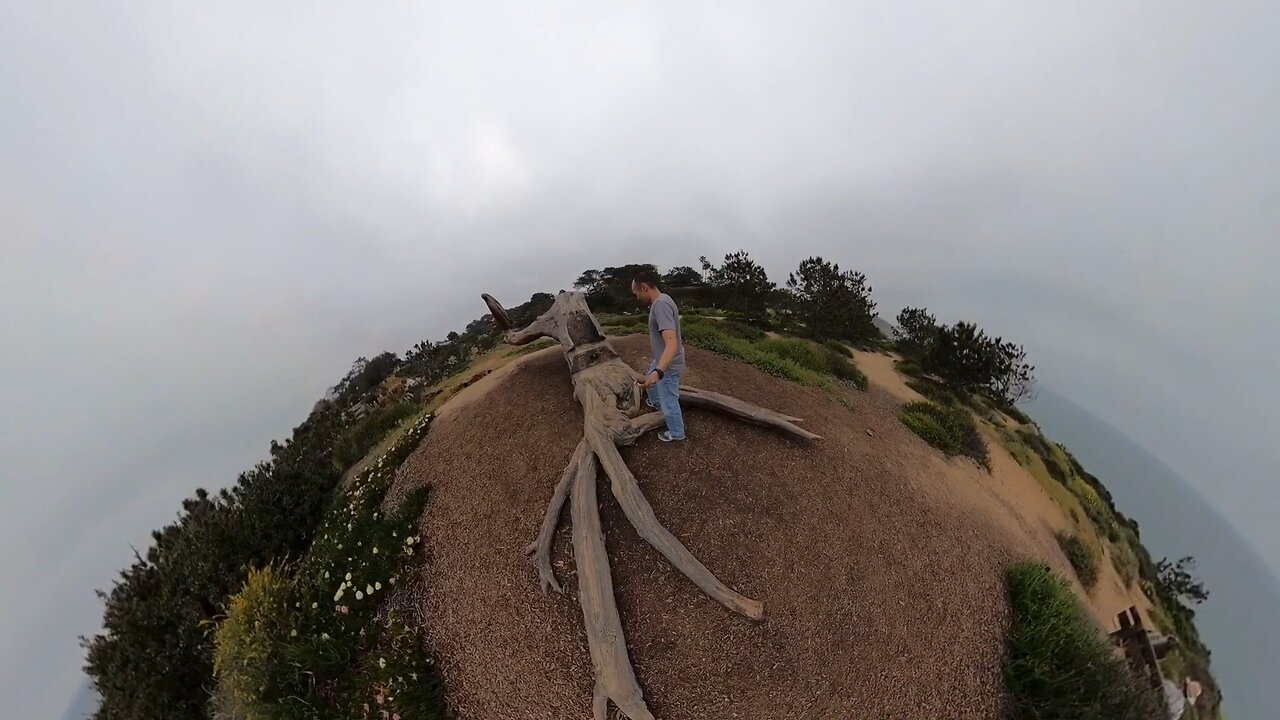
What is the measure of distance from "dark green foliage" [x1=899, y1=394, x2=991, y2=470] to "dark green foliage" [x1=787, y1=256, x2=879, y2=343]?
1.30 metres

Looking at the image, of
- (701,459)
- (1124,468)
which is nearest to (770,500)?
(701,459)

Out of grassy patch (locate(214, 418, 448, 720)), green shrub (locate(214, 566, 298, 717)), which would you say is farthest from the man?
green shrub (locate(214, 566, 298, 717))

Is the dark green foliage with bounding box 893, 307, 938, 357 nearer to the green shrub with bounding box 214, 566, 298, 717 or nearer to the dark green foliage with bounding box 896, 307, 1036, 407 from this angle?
the dark green foliage with bounding box 896, 307, 1036, 407

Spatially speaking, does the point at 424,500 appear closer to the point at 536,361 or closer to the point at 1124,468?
the point at 536,361

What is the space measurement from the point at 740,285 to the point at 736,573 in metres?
3.90

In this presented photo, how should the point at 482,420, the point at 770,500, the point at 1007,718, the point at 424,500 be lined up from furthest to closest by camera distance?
1. the point at 482,420
2. the point at 424,500
3. the point at 770,500
4. the point at 1007,718

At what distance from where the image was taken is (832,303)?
22.0 feet

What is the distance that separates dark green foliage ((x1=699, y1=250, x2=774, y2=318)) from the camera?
6.77 m

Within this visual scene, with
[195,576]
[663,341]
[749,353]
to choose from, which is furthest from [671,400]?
[195,576]

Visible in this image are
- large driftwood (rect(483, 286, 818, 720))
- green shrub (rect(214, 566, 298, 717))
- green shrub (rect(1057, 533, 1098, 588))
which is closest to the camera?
large driftwood (rect(483, 286, 818, 720))

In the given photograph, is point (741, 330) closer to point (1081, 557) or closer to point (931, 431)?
point (931, 431)

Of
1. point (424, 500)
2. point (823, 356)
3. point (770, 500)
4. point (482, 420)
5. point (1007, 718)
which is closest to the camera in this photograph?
point (1007, 718)

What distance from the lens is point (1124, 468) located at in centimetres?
664

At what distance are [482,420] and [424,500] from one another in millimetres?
1235
